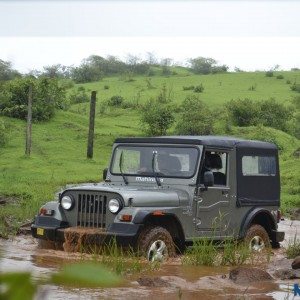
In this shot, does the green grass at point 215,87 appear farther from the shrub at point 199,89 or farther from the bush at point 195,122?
the bush at point 195,122

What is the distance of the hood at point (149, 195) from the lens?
8.63 meters

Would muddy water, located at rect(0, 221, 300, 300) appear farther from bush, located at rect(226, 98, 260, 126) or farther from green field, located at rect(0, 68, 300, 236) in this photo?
bush, located at rect(226, 98, 260, 126)

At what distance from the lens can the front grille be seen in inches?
343

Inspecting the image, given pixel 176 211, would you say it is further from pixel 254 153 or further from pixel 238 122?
pixel 238 122

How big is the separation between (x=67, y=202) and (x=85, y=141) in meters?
26.2

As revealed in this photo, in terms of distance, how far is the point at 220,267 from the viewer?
8891mm

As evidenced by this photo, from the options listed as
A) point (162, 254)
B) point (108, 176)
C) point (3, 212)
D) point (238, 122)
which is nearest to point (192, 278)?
point (162, 254)

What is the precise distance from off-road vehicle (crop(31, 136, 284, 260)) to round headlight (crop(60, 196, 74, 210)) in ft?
0.04

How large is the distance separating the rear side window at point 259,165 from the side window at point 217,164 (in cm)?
40

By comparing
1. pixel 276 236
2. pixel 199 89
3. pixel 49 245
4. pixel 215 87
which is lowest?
pixel 49 245

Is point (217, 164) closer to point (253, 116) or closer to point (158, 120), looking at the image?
point (158, 120)

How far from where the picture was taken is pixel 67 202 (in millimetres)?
9008

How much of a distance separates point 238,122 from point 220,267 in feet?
115

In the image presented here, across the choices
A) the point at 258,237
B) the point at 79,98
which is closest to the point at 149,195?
the point at 258,237
